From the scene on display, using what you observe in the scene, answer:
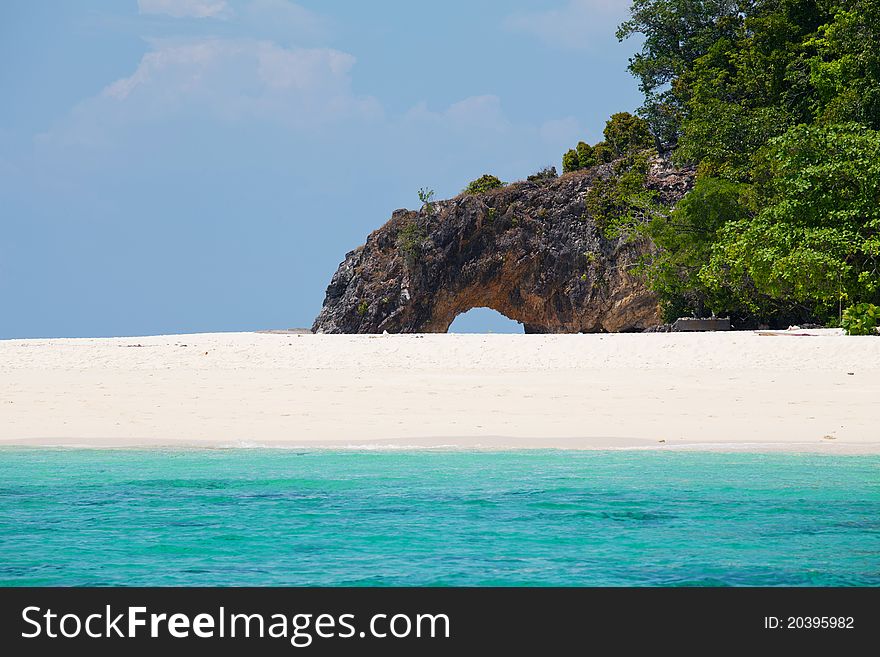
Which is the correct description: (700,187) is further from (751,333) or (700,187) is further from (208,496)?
(208,496)

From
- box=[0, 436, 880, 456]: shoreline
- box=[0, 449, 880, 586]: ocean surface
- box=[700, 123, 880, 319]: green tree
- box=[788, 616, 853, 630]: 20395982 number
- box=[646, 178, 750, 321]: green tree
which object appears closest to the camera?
box=[788, 616, 853, 630]: 20395982 number

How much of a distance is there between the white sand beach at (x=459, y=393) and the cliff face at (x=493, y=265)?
29.0 metres

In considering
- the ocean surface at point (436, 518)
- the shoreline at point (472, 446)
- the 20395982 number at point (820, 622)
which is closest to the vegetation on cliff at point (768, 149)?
the shoreline at point (472, 446)

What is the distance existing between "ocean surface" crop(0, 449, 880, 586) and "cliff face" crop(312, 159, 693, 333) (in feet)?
131

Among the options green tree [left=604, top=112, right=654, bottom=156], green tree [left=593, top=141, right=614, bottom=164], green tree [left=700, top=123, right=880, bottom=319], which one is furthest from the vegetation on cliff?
green tree [left=593, top=141, right=614, bottom=164]

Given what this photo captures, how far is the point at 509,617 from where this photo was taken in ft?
15.0

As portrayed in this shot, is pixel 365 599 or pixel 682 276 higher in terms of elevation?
pixel 682 276

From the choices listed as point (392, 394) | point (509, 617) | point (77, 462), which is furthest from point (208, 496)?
point (392, 394)

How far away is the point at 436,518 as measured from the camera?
6.77 metres

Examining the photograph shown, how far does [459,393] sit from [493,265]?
1565 inches

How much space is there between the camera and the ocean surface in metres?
5.44

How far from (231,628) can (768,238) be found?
2392cm

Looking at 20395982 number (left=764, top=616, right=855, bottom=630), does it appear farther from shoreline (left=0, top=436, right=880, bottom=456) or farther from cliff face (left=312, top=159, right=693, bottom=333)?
cliff face (left=312, top=159, right=693, bottom=333)

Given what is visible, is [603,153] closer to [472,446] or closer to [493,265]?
[493,265]
